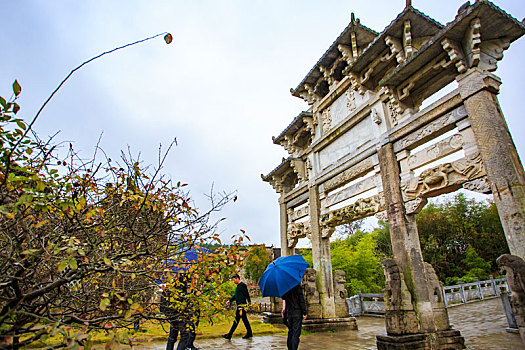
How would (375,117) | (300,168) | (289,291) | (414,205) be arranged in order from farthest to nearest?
(300,168) < (375,117) < (414,205) < (289,291)

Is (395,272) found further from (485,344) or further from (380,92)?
(380,92)

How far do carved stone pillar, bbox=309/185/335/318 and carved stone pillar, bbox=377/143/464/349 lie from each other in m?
3.26

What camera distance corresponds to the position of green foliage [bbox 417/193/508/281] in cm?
2053

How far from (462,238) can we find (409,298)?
20323 millimetres

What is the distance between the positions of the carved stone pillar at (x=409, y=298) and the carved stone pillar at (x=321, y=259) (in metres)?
3.26

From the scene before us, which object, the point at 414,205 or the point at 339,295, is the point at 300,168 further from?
the point at 414,205

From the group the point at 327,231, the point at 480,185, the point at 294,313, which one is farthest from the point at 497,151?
the point at 327,231

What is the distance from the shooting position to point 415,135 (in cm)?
646

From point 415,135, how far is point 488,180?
1865 millimetres

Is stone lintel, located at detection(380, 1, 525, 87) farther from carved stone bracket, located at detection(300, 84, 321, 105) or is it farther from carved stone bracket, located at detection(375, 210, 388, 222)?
carved stone bracket, located at detection(300, 84, 321, 105)

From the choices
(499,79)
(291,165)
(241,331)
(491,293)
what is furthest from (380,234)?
(499,79)

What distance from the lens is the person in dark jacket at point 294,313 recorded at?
4941 millimetres

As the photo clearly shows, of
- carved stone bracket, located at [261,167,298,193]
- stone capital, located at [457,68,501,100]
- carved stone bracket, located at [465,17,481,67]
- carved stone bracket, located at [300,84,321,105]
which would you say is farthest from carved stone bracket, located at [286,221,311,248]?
carved stone bracket, located at [465,17,481,67]

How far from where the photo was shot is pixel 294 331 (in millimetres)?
4973
